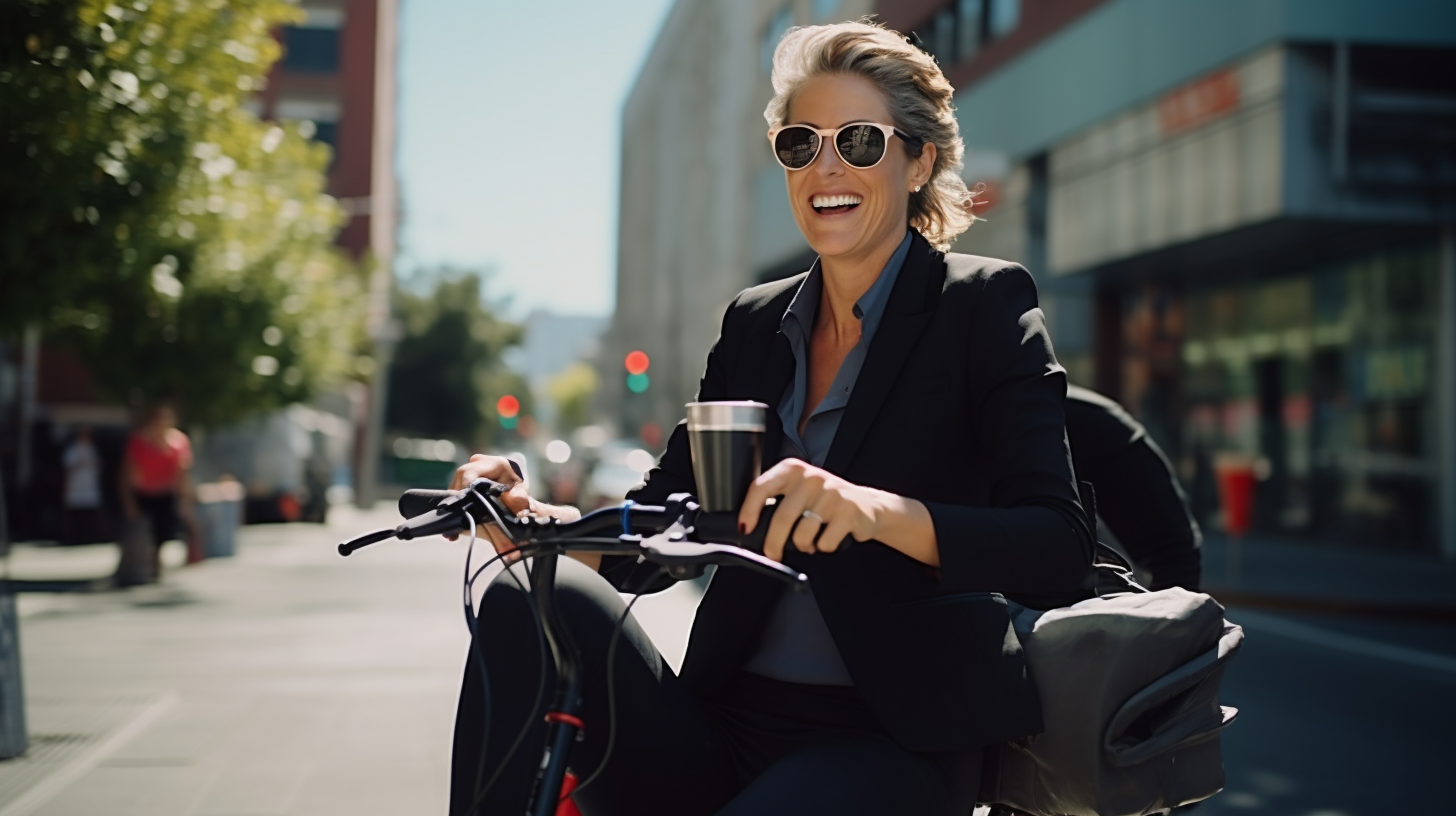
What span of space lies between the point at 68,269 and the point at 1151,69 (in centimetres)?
1612

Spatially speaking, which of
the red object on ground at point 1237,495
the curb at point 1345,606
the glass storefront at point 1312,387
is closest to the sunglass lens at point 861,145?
the curb at point 1345,606

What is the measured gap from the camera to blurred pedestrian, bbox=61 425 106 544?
21703 millimetres

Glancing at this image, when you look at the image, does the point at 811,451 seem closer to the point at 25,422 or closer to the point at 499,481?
Result: the point at 499,481

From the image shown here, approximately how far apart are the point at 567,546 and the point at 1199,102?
20502mm

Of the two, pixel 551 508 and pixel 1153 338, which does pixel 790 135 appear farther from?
pixel 1153 338

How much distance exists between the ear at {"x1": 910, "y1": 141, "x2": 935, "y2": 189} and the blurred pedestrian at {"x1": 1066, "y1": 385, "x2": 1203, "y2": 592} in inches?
59.0

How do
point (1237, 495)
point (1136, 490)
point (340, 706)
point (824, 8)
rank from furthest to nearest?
point (824, 8), point (1237, 495), point (340, 706), point (1136, 490)

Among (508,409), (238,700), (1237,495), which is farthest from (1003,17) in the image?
(238,700)

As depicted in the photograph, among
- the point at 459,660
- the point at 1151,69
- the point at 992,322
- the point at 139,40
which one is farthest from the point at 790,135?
the point at 1151,69

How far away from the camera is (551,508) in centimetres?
242

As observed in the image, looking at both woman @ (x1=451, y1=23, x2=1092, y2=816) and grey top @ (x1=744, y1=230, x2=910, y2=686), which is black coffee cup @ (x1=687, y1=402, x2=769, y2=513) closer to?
woman @ (x1=451, y1=23, x2=1092, y2=816)

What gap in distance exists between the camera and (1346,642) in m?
11.5

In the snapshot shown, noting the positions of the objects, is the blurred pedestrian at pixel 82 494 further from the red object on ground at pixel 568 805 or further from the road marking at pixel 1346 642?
the red object on ground at pixel 568 805

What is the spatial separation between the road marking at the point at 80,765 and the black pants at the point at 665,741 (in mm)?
4171
